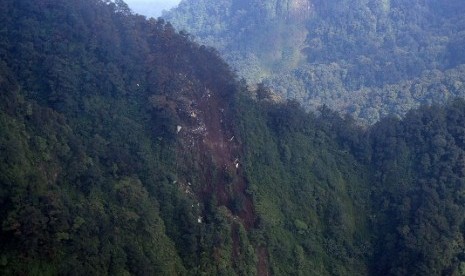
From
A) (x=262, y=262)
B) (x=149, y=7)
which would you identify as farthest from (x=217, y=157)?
(x=149, y=7)

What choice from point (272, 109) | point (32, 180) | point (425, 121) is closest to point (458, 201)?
point (425, 121)

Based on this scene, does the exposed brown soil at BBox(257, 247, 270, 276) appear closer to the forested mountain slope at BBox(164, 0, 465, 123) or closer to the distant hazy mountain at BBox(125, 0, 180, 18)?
the forested mountain slope at BBox(164, 0, 465, 123)

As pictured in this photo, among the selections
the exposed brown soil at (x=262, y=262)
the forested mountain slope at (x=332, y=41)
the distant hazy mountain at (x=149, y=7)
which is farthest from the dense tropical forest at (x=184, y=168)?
the distant hazy mountain at (x=149, y=7)

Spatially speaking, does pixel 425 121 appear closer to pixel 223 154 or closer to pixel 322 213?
pixel 322 213

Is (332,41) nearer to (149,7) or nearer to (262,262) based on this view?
(262,262)

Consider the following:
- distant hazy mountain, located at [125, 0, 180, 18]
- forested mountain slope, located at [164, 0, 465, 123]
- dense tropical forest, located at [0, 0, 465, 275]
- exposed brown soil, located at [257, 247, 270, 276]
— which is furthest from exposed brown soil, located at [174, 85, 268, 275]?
A: distant hazy mountain, located at [125, 0, 180, 18]

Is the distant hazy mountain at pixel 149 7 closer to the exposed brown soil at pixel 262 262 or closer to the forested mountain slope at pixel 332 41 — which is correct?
the forested mountain slope at pixel 332 41
